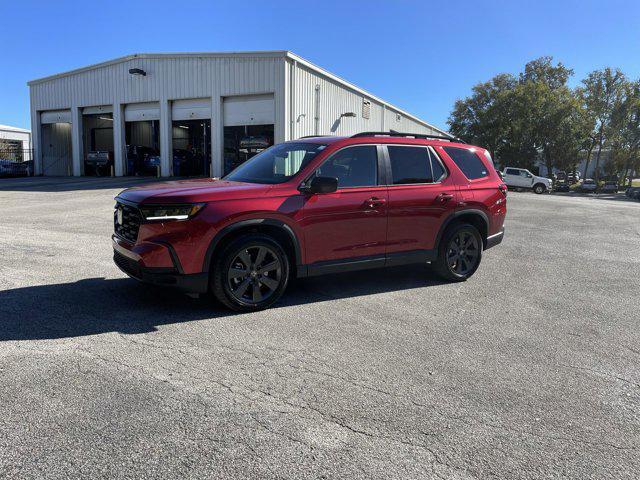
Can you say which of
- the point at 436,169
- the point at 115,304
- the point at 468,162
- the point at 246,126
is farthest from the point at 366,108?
the point at 115,304

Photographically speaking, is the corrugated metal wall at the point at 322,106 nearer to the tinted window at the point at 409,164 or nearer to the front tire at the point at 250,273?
the tinted window at the point at 409,164

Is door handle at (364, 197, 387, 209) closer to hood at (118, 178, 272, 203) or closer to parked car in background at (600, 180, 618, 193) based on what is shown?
hood at (118, 178, 272, 203)

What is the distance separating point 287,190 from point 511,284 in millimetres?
3579

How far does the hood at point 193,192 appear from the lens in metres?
4.66

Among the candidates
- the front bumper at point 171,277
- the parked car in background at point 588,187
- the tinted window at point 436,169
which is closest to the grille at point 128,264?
the front bumper at point 171,277

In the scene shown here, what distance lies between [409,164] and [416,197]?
448mm

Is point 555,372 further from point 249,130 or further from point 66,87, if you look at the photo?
point 66,87

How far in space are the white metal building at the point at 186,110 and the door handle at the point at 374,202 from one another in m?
18.9

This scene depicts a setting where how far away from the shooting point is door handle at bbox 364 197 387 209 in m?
5.62

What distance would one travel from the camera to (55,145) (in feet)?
114

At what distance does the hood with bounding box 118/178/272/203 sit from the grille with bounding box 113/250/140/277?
599 millimetres

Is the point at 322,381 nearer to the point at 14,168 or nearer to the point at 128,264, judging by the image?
the point at 128,264

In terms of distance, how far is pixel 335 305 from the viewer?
214 inches

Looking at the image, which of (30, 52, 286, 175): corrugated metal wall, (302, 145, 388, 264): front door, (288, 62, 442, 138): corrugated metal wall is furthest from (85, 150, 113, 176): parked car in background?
(302, 145, 388, 264): front door
